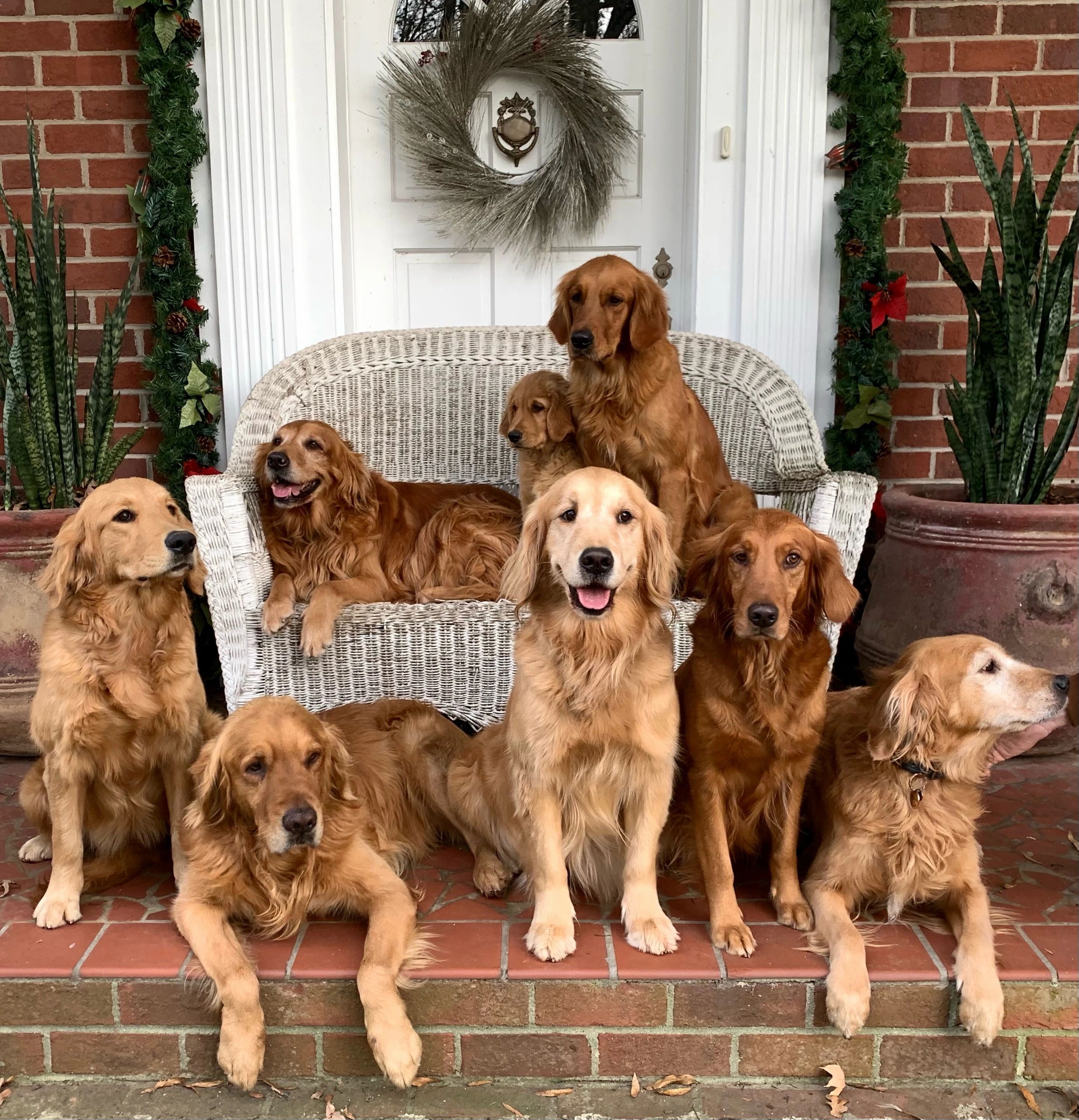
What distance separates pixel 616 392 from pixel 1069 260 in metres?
1.41

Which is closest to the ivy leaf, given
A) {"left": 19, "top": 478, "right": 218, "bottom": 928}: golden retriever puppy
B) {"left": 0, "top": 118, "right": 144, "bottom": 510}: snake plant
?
{"left": 0, "top": 118, "right": 144, "bottom": 510}: snake plant

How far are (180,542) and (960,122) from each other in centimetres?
314

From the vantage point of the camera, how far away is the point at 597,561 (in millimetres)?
1789

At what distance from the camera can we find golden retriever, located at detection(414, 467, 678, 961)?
1.84m

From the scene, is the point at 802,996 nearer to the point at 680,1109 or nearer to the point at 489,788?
the point at 680,1109

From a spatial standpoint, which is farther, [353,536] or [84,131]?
[84,131]

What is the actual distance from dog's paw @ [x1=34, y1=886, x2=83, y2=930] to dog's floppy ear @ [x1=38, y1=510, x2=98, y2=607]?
1.99 feet

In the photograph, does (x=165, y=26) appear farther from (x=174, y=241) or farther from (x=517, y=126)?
(x=517, y=126)

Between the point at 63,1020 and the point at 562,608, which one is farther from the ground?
the point at 562,608

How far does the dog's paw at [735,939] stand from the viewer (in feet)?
5.90

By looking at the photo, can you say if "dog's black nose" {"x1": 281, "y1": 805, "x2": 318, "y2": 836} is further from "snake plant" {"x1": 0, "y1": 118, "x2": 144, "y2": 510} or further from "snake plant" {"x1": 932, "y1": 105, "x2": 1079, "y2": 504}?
"snake plant" {"x1": 932, "y1": 105, "x2": 1079, "y2": 504}

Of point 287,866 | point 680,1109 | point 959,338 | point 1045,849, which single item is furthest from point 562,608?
point 959,338

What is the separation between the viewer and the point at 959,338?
141 inches

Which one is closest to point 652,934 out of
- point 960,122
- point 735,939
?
point 735,939
